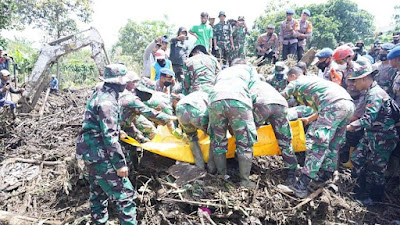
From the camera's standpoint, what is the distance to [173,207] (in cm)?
373

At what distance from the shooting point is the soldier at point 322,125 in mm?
3959

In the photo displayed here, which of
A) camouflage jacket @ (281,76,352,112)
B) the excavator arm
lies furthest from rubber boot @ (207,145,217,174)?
the excavator arm

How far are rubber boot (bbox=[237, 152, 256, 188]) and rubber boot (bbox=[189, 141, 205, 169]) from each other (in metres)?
0.61

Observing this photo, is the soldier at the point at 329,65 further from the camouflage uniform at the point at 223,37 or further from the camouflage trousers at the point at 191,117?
the camouflage uniform at the point at 223,37

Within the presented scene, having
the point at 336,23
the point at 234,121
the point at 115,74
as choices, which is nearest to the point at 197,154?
the point at 234,121

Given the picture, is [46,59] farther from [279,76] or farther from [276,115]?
[276,115]

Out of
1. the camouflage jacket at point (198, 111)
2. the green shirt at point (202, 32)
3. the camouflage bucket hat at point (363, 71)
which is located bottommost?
the camouflage jacket at point (198, 111)

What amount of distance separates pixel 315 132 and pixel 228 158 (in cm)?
128

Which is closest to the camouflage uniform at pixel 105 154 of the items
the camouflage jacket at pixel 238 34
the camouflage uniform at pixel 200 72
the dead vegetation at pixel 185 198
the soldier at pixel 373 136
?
the dead vegetation at pixel 185 198

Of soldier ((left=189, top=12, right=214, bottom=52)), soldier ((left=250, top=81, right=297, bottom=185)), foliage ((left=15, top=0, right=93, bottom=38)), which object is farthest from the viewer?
foliage ((left=15, top=0, right=93, bottom=38))

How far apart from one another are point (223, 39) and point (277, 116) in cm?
544

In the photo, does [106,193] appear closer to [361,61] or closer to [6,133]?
[361,61]

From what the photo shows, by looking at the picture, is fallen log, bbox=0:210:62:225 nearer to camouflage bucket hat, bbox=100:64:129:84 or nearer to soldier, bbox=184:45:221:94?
camouflage bucket hat, bbox=100:64:129:84

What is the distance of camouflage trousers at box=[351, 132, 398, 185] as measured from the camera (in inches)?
165
